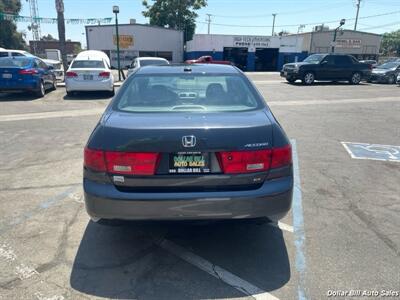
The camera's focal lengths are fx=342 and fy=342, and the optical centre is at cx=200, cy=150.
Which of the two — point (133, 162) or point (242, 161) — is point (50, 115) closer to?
point (133, 162)

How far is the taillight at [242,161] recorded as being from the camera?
2721 mm

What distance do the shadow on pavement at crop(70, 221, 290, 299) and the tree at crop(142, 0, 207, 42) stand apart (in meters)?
53.0

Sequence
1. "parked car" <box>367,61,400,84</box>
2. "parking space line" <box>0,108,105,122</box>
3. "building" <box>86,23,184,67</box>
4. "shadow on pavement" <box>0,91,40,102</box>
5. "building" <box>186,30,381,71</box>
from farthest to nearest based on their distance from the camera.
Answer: "building" <box>186,30,381,71</box>
"building" <box>86,23,184,67</box>
"parked car" <box>367,61,400,84</box>
"shadow on pavement" <box>0,91,40,102</box>
"parking space line" <box>0,108,105,122</box>

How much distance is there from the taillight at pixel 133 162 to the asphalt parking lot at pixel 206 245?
1.55ft

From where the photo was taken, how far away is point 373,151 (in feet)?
22.5

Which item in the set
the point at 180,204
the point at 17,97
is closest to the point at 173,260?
the point at 180,204

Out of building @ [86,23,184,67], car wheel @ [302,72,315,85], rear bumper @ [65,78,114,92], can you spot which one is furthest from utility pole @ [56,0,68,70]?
building @ [86,23,184,67]

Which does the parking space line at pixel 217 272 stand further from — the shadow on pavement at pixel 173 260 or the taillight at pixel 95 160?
the taillight at pixel 95 160

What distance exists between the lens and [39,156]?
20.0ft

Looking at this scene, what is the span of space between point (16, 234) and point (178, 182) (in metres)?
1.99

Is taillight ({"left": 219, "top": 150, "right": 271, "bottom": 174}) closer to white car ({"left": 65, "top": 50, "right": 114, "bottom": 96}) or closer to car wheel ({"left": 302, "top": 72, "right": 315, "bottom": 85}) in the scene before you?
white car ({"left": 65, "top": 50, "right": 114, "bottom": 96})

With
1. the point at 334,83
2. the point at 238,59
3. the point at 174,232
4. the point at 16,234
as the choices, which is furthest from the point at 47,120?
the point at 238,59

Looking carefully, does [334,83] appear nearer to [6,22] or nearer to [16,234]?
[16,234]

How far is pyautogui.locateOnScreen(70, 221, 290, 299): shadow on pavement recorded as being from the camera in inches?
107
